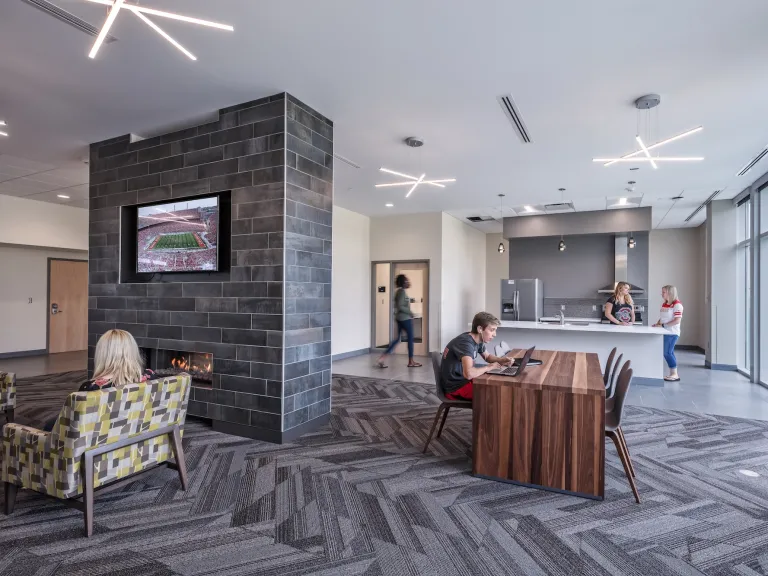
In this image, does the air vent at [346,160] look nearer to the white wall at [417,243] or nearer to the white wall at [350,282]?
the white wall at [350,282]

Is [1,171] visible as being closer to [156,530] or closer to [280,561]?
[156,530]

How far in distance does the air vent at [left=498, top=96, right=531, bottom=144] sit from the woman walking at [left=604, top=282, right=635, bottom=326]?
338cm

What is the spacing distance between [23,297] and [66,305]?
0.85 metres

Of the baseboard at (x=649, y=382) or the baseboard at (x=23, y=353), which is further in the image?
the baseboard at (x=23, y=353)

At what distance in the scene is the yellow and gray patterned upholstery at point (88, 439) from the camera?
223cm

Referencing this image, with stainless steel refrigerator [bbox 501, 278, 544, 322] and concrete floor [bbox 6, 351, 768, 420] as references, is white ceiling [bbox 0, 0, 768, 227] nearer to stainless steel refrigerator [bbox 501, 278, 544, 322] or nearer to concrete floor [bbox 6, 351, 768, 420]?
concrete floor [bbox 6, 351, 768, 420]

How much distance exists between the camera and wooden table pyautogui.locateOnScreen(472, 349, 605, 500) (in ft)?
9.02

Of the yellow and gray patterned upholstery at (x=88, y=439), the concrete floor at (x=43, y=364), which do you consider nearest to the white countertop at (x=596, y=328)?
the yellow and gray patterned upholstery at (x=88, y=439)

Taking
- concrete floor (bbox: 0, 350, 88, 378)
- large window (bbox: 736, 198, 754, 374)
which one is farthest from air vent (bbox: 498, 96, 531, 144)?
concrete floor (bbox: 0, 350, 88, 378)

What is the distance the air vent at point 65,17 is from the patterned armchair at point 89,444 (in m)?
2.37

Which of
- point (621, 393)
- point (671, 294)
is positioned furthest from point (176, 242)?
point (671, 294)

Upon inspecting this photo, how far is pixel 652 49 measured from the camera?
3062 mm

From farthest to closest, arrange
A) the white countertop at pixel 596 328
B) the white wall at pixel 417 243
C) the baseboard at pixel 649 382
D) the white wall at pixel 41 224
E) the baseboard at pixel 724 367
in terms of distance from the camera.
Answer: the white wall at pixel 417 243
the white wall at pixel 41 224
the baseboard at pixel 724 367
the baseboard at pixel 649 382
the white countertop at pixel 596 328

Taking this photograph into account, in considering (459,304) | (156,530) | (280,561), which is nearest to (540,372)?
(280,561)
